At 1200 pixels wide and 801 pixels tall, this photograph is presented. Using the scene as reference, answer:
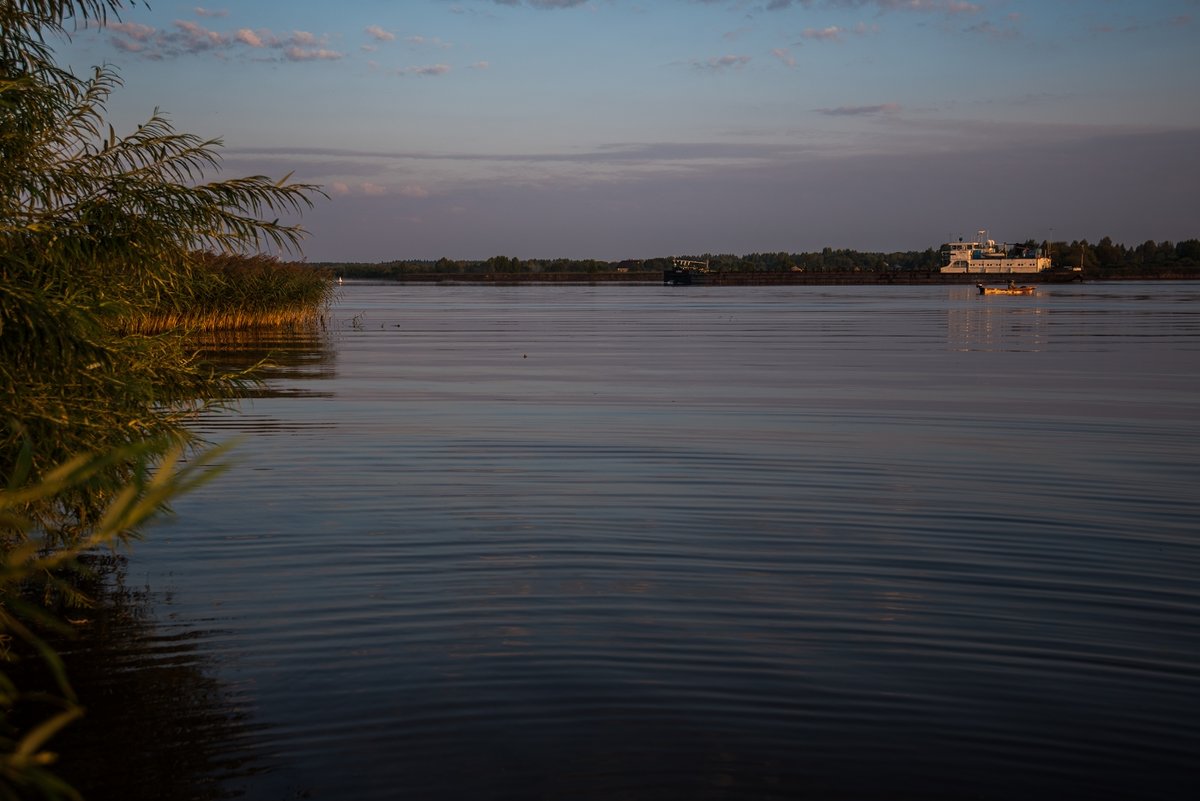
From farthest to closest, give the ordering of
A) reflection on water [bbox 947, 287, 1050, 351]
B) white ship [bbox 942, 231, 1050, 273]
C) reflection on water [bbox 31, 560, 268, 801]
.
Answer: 1. white ship [bbox 942, 231, 1050, 273]
2. reflection on water [bbox 947, 287, 1050, 351]
3. reflection on water [bbox 31, 560, 268, 801]

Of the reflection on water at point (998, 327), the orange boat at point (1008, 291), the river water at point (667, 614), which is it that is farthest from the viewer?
the orange boat at point (1008, 291)

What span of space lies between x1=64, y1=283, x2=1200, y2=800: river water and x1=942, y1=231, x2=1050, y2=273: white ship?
5751 inches

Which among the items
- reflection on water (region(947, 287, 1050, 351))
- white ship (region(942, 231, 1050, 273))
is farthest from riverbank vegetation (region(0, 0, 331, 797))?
white ship (region(942, 231, 1050, 273))

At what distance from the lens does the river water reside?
7.18 meters

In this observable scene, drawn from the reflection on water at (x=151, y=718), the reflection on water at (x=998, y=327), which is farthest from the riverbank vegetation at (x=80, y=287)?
the reflection on water at (x=998, y=327)

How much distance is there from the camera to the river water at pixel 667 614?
7.18 meters

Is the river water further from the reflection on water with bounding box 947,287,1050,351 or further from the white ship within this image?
the white ship

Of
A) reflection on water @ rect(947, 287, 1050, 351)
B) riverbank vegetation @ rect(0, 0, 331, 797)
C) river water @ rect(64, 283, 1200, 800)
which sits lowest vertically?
reflection on water @ rect(947, 287, 1050, 351)

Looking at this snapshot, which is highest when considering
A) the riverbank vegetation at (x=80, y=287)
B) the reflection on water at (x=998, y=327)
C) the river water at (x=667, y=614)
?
the riverbank vegetation at (x=80, y=287)

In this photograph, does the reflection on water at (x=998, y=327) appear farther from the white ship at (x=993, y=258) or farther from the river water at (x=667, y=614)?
the white ship at (x=993, y=258)

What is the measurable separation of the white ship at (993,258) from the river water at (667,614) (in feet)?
479

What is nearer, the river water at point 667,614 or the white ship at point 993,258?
the river water at point 667,614

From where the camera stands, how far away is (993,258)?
6432 inches

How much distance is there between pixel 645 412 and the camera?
23.6 meters
